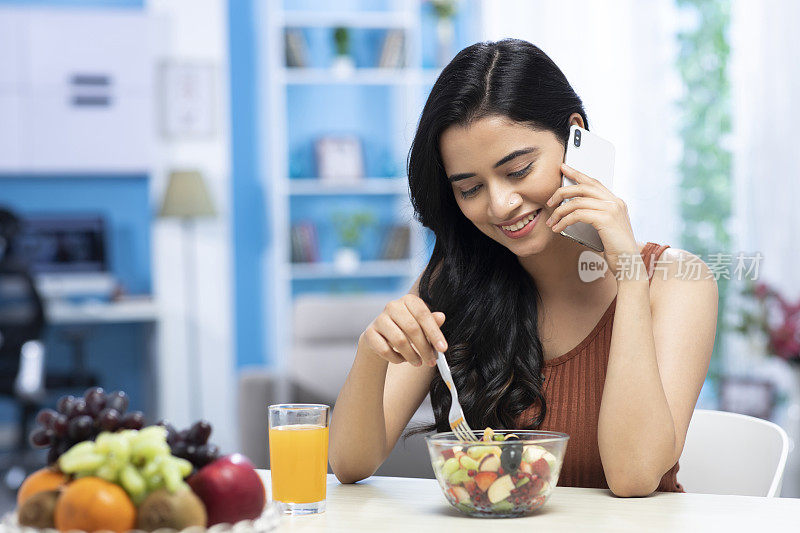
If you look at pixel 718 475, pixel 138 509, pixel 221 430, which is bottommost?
pixel 221 430

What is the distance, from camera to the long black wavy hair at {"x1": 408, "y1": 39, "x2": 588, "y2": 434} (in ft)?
4.53

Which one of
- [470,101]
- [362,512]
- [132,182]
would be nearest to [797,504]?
[362,512]

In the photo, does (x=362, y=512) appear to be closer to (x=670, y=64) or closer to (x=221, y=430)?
(x=670, y=64)

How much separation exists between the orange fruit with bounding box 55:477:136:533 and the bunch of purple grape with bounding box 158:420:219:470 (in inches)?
3.0

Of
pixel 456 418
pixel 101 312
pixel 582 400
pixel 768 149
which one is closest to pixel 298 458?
pixel 456 418

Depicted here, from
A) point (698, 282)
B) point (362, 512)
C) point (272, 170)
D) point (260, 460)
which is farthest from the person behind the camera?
point (272, 170)

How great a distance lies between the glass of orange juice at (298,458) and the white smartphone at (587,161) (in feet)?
1.54

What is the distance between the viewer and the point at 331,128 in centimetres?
522

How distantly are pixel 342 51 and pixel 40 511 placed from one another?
4.39m

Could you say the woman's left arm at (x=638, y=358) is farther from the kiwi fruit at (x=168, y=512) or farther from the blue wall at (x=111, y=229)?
the blue wall at (x=111, y=229)

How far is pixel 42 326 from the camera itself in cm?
401

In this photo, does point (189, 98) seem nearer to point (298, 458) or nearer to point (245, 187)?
point (245, 187)

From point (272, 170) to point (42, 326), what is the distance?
1471 mm

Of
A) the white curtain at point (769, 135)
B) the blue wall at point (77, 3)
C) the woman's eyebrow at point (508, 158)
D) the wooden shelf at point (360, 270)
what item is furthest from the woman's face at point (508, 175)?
the blue wall at point (77, 3)
